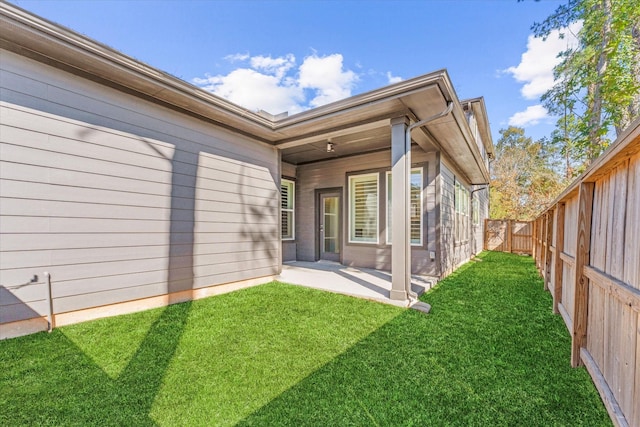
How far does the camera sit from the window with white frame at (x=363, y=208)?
21.1ft

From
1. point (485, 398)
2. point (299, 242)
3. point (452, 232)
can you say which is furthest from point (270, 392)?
point (452, 232)

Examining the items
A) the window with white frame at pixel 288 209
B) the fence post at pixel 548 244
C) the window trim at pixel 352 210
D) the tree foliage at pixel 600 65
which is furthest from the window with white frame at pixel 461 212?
the window with white frame at pixel 288 209

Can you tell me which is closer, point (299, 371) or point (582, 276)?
point (299, 371)

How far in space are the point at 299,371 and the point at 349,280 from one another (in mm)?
2961

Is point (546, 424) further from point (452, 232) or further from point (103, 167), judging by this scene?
point (452, 232)

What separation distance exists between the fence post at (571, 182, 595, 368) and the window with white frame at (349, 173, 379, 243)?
3.96m

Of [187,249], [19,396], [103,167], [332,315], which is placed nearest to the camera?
[19,396]

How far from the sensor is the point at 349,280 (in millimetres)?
5172

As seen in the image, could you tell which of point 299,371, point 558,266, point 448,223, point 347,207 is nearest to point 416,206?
point 448,223

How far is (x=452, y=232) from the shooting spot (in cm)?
694

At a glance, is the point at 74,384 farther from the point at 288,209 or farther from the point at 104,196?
the point at 288,209

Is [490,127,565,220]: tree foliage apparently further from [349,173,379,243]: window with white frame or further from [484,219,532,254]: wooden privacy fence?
[349,173,379,243]: window with white frame

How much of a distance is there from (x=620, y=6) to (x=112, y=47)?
985 centimetres

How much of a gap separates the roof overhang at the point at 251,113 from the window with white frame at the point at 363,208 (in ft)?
3.00
